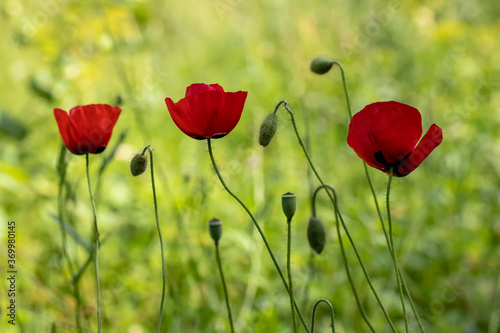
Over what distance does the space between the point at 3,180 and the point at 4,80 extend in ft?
5.54

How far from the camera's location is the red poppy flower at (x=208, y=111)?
2.37 ft

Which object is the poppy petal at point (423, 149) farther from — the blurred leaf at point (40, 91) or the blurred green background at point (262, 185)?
the blurred leaf at point (40, 91)

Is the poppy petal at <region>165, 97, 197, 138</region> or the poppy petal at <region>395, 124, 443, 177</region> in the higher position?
the poppy petal at <region>165, 97, 197, 138</region>

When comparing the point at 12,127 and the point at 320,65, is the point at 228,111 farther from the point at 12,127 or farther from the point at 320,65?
the point at 12,127

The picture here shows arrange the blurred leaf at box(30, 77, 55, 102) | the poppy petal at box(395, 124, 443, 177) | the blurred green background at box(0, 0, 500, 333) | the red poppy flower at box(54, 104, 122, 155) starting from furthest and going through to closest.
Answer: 1. the blurred leaf at box(30, 77, 55, 102)
2. the blurred green background at box(0, 0, 500, 333)
3. the red poppy flower at box(54, 104, 122, 155)
4. the poppy petal at box(395, 124, 443, 177)

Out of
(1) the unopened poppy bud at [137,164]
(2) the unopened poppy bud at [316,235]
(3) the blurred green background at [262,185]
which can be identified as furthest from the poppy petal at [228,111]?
(3) the blurred green background at [262,185]

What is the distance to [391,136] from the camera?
705mm

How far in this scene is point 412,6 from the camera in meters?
2.91

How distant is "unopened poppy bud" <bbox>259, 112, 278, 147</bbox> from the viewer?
0.75 m

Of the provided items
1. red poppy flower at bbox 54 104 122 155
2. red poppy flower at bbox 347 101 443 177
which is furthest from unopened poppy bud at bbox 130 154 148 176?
red poppy flower at bbox 347 101 443 177

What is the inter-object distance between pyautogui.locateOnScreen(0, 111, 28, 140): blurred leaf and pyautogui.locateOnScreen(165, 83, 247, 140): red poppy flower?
1.30 m

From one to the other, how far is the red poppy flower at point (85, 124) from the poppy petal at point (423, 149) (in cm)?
41

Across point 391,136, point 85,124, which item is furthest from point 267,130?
point 85,124

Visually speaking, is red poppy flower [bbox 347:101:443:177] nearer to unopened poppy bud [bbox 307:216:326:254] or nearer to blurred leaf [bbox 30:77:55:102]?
unopened poppy bud [bbox 307:216:326:254]
